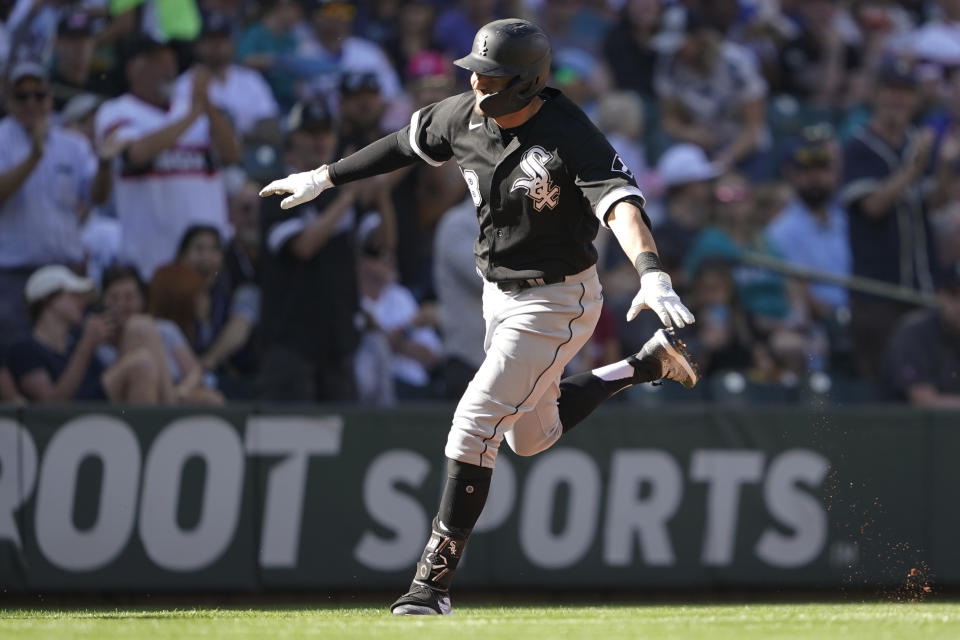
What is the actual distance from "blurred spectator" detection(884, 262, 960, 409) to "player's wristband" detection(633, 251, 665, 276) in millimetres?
4977

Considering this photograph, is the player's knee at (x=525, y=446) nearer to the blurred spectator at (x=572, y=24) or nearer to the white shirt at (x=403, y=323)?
the white shirt at (x=403, y=323)

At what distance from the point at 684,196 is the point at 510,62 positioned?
5445 millimetres

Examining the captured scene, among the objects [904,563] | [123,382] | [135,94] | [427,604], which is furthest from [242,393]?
[904,563]

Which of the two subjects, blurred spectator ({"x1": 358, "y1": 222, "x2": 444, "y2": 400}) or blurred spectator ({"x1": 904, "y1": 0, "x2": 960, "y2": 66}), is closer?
blurred spectator ({"x1": 358, "y1": 222, "x2": 444, "y2": 400})

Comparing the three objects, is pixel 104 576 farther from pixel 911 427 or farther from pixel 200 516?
pixel 911 427

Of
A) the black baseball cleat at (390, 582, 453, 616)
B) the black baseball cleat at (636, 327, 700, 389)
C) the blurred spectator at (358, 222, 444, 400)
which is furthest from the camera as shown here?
the blurred spectator at (358, 222, 444, 400)

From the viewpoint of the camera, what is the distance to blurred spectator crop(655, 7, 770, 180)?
11122 millimetres

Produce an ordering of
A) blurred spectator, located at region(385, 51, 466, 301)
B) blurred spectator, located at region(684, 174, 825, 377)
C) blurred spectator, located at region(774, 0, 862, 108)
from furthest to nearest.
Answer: blurred spectator, located at region(774, 0, 862, 108) < blurred spectator, located at region(684, 174, 825, 377) < blurred spectator, located at region(385, 51, 466, 301)

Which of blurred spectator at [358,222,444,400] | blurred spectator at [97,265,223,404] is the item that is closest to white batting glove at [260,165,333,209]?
blurred spectator at [97,265,223,404]

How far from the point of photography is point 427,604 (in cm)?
499

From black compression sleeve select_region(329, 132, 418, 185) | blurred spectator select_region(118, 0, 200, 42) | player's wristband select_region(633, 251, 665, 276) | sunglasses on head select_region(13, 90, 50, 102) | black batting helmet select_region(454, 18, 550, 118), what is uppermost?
blurred spectator select_region(118, 0, 200, 42)

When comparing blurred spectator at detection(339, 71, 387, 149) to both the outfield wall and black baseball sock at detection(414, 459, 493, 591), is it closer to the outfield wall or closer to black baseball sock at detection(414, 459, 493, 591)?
the outfield wall

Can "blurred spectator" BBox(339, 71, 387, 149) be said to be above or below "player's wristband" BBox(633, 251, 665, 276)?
above

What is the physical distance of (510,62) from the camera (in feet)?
15.9
